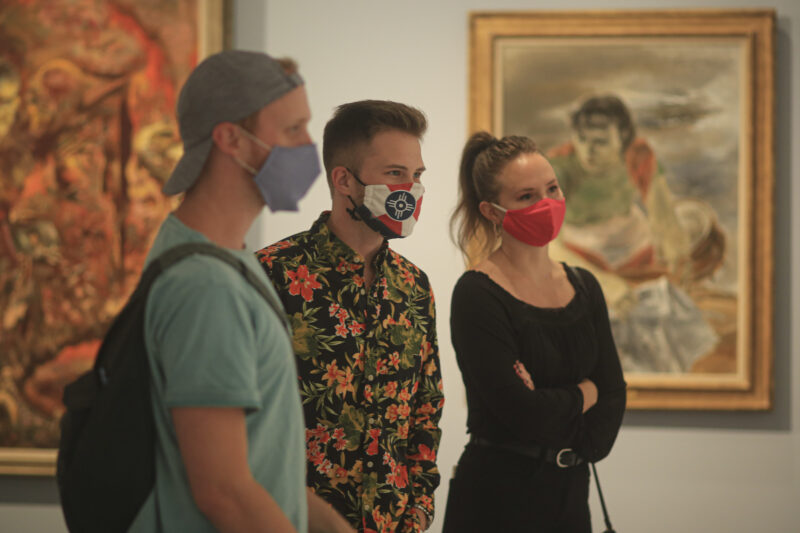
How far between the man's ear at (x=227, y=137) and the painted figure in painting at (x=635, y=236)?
256 centimetres

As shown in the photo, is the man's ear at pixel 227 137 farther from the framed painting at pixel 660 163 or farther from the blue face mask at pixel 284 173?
the framed painting at pixel 660 163

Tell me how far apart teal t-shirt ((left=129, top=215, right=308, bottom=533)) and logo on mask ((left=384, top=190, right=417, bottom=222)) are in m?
0.81

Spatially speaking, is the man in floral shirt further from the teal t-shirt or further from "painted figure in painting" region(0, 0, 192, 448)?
"painted figure in painting" region(0, 0, 192, 448)

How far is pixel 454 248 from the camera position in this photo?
3.70 meters

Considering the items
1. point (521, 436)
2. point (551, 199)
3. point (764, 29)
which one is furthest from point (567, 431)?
point (764, 29)

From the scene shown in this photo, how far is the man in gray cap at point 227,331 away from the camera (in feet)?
3.85

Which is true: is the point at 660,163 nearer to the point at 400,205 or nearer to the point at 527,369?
the point at 527,369

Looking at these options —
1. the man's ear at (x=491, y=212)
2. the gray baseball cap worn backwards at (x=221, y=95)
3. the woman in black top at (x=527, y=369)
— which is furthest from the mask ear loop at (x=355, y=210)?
the gray baseball cap worn backwards at (x=221, y=95)

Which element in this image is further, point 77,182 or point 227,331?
point 77,182

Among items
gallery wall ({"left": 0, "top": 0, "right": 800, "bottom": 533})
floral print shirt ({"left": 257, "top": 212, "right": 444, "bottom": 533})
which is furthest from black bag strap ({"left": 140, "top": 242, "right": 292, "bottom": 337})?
gallery wall ({"left": 0, "top": 0, "right": 800, "bottom": 533})

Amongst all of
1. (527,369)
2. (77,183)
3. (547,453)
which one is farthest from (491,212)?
(77,183)

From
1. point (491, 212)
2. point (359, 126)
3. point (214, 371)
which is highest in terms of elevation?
point (359, 126)

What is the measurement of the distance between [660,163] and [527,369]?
1713 mm

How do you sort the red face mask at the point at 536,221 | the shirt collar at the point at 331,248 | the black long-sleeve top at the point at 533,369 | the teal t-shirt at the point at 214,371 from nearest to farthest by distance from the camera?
the teal t-shirt at the point at 214,371, the shirt collar at the point at 331,248, the black long-sleeve top at the point at 533,369, the red face mask at the point at 536,221
